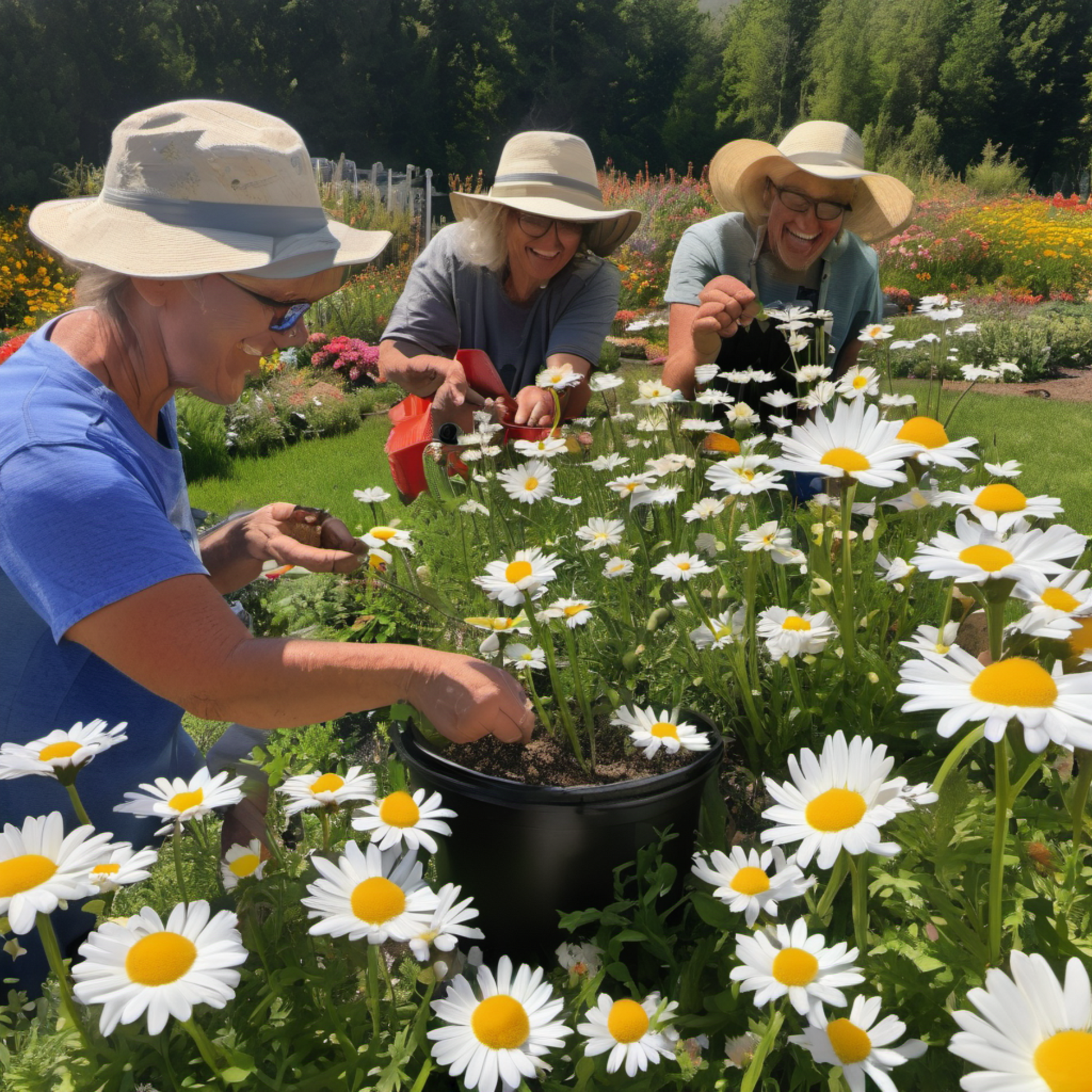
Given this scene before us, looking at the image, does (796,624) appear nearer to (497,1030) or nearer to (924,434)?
(924,434)

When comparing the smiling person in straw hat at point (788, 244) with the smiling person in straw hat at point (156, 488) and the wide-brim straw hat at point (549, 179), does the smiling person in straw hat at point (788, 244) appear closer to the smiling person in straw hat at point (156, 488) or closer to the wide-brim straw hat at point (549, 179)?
the wide-brim straw hat at point (549, 179)

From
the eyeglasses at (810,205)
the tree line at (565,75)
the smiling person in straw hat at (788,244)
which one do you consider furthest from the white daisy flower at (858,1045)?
the tree line at (565,75)

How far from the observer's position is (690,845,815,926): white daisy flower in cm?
102

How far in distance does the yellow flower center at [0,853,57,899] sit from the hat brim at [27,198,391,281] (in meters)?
0.86

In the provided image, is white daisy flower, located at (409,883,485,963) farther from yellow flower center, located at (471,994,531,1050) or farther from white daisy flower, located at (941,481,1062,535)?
white daisy flower, located at (941,481,1062,535)

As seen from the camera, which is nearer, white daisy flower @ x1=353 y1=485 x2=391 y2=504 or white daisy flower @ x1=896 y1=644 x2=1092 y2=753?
white daisy flower @ x1=896 y1=644 x2=1092 y2=753

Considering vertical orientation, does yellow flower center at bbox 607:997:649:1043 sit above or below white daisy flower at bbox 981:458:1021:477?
below

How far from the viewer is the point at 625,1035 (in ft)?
3.38

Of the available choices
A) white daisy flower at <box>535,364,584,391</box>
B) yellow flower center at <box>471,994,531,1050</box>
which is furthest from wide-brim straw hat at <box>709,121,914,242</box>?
yellow flower center at <box>471,994,531,1050</box>

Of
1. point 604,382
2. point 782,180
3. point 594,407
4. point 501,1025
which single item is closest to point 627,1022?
point 501,1025

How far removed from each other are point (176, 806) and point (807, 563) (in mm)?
1290

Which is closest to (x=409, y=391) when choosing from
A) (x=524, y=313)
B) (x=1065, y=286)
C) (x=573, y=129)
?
(x=524, y=313)

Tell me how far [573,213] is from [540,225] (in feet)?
0.69

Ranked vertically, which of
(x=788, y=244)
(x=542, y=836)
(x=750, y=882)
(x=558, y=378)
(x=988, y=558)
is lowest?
(x=542, y=836)
